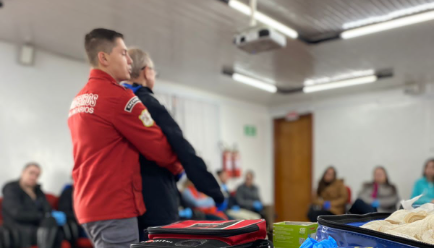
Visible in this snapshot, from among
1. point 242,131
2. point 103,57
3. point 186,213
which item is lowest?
point 186,213

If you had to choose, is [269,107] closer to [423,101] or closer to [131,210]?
[423,101]

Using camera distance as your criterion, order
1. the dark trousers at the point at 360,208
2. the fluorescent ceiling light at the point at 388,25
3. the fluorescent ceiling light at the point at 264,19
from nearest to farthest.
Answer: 1. the dark trousers at the point at 360,208
2. the fluorescent ceiling light at the point at 264,19
3. the fluorescent ceiling light at the point at 388,25

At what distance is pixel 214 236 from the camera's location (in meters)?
0.85

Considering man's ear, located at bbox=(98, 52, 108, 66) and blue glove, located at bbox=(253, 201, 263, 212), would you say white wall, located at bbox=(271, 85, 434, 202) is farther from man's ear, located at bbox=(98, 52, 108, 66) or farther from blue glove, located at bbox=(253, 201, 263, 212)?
man's ear, located at bbox=(98, 52, 108, 66)

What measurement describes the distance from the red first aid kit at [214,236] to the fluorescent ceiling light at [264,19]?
2.72 m

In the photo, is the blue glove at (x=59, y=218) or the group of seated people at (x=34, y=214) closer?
the group of seated people at (x=34, y=214)

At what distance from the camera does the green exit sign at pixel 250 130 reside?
7.92 m

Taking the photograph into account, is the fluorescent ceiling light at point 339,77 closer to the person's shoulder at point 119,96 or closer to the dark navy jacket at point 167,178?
the dark navy jacket at point 167,178

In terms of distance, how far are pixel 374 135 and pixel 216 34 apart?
4.28 metres

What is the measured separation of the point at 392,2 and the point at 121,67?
2.84 metres

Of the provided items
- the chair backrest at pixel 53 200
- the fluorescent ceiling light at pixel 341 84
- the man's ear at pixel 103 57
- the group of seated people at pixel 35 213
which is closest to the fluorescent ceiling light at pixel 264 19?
the group of seated people at pixel 35 213

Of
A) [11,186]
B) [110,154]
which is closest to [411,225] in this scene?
[110,154]

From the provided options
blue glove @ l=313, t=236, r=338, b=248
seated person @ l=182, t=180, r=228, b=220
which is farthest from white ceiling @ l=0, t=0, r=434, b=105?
blue glove @ l=313, t=236, r=338, b=248

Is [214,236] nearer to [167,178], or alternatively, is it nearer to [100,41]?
[167,178]
